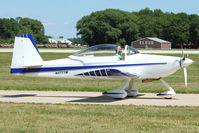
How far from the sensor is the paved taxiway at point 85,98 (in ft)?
42.8

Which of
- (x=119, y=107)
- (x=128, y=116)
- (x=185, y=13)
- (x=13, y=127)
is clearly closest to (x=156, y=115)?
(x=128, y=116)

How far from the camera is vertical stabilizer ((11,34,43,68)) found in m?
14.5

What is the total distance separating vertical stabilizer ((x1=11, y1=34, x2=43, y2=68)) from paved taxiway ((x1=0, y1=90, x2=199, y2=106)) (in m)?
1.29

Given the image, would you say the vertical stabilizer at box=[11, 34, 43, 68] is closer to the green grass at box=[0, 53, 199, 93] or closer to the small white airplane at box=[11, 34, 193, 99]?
the small white airplane at box=[11, 34, 193, 99]

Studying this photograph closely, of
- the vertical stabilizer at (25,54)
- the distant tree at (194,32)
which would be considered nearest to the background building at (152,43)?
the distant tree at (194,32)

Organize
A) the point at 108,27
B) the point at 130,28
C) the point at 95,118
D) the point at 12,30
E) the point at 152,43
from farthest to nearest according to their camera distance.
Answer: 1. the point at 12,30
2. the point at 152,43
3. the point at 130,28
4. the point at 108,27
5. the point at 95,118

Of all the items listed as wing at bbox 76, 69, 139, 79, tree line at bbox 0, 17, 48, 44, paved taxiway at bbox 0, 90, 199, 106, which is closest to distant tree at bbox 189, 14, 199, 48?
tree line at bbox 0, 17, 48, 44

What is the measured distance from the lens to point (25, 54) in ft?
47.8

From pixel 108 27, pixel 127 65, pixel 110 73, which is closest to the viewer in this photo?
pixel 110 73

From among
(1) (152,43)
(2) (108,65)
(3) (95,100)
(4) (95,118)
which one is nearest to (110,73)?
(2) (108,65)

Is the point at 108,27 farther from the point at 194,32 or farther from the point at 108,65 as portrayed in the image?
the point at 108,65

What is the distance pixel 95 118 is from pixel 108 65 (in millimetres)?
4036

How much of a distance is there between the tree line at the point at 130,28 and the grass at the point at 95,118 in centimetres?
9043

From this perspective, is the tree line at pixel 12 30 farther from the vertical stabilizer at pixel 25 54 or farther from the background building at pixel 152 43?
the vertical stabilizer at pixel 25 54
